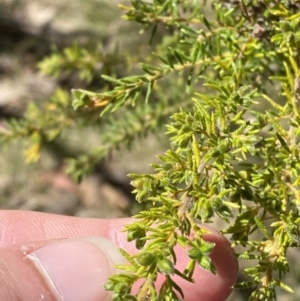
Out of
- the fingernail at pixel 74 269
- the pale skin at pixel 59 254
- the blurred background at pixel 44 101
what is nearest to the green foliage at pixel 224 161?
the pale skin at pixel 59 254

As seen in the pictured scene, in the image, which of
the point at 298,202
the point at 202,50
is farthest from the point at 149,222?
the point at 202,50

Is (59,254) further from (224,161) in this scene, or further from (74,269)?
(224,161)

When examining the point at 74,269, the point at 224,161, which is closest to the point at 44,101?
the point at 74,269

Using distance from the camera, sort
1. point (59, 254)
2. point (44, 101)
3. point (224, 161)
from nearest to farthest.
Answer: point (224, 161)
point (59, 254)
point (44, 101)

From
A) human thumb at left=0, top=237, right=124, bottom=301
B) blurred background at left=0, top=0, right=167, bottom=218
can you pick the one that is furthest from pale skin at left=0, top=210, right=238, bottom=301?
blurred background at left=0, top=0, right=167, bottom=218

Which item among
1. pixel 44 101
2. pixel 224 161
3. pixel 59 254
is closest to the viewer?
pixel 224 161

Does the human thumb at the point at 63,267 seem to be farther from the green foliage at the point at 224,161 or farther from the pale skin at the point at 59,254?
the green foliage at the point at 224,161

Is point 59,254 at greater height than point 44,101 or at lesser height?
greater

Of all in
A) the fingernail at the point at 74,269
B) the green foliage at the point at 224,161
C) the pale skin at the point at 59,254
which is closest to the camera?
the green foliage at the point at 224,161
